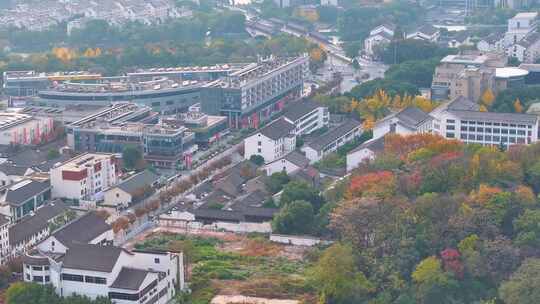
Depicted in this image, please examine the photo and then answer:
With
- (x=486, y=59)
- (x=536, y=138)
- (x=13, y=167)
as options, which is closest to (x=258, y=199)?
(x=13, y=167)

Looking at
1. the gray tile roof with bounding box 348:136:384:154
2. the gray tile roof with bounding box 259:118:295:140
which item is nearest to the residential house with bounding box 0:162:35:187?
the gray tile roof with bounding box 259:118:295:140

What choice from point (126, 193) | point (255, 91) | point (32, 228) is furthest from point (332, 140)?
point (32, 228)

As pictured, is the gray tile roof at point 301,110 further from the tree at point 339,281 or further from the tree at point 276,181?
the tree at point 339,281

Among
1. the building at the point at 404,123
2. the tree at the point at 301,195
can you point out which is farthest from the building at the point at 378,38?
the tree at the point at 301,195

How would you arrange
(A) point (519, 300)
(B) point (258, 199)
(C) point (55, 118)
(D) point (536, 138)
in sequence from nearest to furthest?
1. (A) point (519, 300)
2. (B) point (258, 199)
3. (D) point (536, 138)
4. (C) point (55, 118)

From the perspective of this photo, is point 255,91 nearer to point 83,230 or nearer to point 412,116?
point 412,116

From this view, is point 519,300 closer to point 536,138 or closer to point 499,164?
point 499,164
